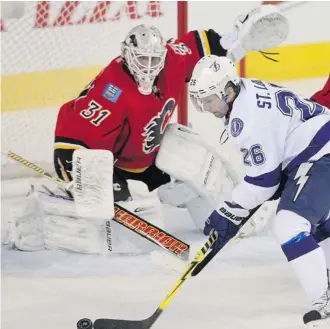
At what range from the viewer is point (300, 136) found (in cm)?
204

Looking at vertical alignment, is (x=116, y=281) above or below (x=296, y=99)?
below

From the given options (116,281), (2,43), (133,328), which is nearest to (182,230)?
(116,281)

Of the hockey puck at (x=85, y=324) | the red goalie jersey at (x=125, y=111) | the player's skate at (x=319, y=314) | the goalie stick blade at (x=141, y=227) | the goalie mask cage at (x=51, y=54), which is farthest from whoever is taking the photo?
the goalie mask cage at (x=51, y=54)

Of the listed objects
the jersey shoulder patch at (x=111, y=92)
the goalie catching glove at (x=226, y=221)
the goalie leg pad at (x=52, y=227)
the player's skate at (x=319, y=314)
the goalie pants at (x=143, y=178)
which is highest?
the jersey shoulder patch at (x=111, y=92)

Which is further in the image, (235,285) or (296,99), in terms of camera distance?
(235,285)

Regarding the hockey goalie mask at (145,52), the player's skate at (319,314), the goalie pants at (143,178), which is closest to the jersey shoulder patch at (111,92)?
the hockey goalie mask at (145,52)

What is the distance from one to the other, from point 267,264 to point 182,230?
54 cm

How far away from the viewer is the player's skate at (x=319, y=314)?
192cm

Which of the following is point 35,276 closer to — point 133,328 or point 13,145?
point 133,328

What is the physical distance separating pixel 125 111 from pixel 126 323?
3.07ft

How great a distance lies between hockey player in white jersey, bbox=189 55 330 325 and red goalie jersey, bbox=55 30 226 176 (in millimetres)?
701

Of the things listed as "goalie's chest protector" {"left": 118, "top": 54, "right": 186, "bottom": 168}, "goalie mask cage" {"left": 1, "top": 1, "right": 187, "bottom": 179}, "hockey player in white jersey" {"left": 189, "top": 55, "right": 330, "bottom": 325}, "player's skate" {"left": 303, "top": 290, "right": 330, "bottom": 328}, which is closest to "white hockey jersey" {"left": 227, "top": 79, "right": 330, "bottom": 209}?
"hockey player in white jersey" {"left": 189, "top": 55, "right": 330, "bottom": 325}

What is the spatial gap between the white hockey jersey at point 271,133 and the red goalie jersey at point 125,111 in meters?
0.78

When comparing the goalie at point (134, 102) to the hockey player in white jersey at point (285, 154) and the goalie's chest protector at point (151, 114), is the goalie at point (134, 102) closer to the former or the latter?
the goalie's chest protector at point (151, 114)
